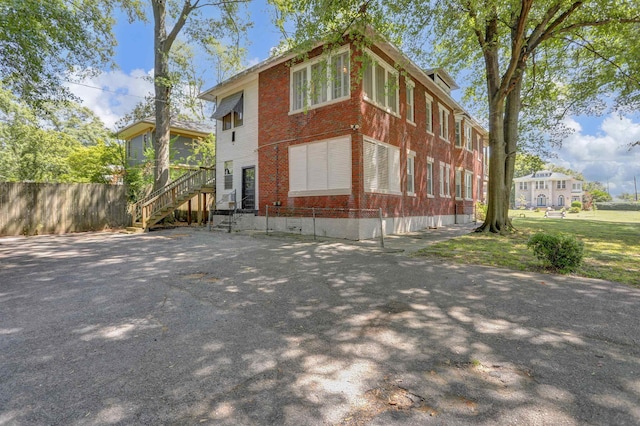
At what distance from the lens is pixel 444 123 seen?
1912 cm

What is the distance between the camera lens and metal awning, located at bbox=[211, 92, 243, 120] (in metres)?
15.5

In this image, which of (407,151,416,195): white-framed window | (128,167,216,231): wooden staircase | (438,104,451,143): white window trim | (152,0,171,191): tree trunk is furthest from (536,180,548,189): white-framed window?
(152,0,171,191): tree trunk

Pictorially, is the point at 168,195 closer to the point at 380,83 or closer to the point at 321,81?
the point at 321,81

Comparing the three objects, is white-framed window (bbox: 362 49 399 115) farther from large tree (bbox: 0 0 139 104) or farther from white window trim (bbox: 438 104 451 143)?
large tree (bbox: 0 0 139 104)

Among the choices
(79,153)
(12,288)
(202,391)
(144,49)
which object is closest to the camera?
(202,391)

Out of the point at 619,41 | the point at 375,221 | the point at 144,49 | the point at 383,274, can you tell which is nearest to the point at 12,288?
the point at 383,274

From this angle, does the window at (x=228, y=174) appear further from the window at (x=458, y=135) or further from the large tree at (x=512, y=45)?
the window at (x=458, y=135)

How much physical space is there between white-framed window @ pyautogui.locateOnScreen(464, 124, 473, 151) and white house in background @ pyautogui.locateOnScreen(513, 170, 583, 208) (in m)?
52.4

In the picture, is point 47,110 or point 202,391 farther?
point 47,110

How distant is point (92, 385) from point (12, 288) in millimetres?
4211

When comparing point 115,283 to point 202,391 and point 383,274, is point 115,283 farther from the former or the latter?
point 383,274

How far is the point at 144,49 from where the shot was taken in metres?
16.6

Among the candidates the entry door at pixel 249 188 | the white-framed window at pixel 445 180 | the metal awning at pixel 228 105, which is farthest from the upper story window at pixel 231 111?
the white-framed window at pixel 445 180

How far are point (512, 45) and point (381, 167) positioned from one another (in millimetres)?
6736
